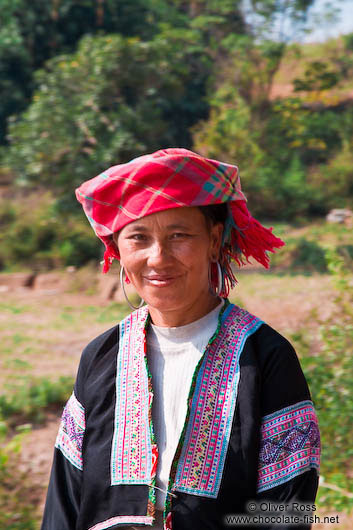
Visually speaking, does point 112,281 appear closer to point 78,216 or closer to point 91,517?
point 78,216

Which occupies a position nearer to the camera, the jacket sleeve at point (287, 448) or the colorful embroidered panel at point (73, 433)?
the jacket sleeve at point (287, 448)

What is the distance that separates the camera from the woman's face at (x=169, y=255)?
1.43 m

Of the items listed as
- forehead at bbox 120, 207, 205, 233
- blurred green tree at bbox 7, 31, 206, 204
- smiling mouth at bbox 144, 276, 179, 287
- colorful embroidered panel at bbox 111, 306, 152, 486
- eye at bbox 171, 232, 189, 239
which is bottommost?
blurred green tree at bbox 7, 31, 206, 204

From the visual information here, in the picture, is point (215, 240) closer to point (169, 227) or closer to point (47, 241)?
point (169, 227)

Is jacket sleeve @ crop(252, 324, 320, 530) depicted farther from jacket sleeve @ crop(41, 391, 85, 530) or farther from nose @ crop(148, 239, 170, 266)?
jacket sleeve @ crop(41, 391, 85, 530)

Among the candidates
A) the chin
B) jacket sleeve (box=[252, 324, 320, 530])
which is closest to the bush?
the chin

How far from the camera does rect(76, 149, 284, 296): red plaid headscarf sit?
1.39 metres

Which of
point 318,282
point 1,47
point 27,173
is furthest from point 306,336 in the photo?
point 1,47

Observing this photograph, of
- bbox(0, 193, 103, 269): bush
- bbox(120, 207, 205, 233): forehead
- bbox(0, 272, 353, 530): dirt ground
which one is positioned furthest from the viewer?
bbox(0, 193, 103, 269): bush

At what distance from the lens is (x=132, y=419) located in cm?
148

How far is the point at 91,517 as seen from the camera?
4.85 ft

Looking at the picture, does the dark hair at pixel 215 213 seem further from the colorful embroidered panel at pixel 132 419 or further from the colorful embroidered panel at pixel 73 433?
the colorful embroidered panel at pixel 73 433

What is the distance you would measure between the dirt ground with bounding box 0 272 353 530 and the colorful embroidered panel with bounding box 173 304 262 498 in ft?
8.25

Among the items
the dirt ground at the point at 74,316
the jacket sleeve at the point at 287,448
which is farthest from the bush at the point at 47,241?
the jacket sleeve at the point at 287,448
